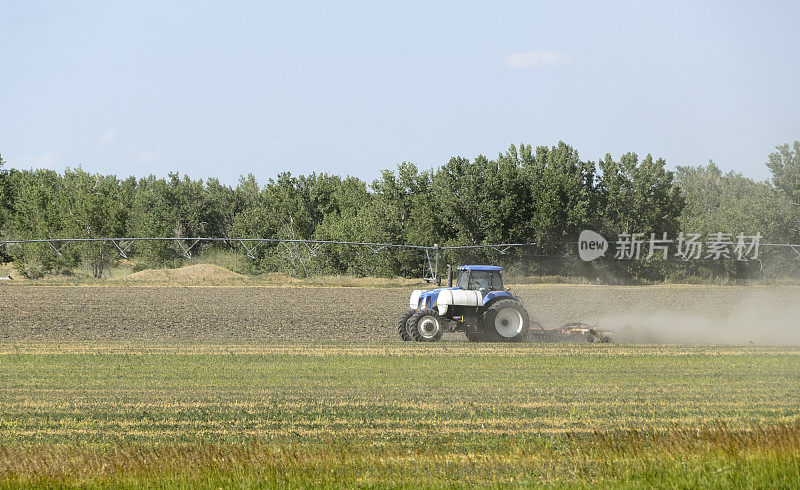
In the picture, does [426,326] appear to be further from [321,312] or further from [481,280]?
[321,312]

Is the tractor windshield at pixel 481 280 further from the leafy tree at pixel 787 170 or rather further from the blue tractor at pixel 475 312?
the leafy tree at pixel 787 170

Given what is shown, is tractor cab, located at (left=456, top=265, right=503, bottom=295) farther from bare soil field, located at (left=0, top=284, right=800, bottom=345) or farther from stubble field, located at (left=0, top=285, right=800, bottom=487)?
bare soil field, located at (left=0, top=284, right=800, bottom=345)

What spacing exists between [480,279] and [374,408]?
15.1 meters

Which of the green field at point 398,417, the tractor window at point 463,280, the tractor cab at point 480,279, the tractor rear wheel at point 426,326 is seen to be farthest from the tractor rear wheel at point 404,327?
the green field at point 398,417

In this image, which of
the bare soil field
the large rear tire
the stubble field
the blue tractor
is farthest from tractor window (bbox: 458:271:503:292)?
the bare soil field

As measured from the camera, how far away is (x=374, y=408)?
16.6 metres

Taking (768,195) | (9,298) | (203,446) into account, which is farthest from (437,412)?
(768,195)

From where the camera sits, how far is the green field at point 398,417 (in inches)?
429

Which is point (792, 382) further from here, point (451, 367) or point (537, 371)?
point (451, 367)

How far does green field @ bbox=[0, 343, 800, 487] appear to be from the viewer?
1091cm

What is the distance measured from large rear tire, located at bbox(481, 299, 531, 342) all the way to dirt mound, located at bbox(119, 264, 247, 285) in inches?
1292

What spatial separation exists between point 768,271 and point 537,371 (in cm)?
5308

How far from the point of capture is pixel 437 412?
16.1 m

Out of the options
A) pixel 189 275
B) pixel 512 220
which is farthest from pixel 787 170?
pixel 189 275
